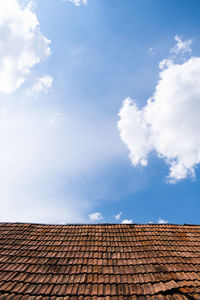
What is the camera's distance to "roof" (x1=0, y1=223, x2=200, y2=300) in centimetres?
407

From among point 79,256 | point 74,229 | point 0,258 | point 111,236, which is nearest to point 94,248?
point 79,256

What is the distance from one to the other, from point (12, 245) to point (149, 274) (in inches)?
172

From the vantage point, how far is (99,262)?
16.7ft

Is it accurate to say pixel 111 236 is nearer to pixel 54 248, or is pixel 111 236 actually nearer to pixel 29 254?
pixel 54 248

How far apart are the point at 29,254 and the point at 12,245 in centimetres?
91

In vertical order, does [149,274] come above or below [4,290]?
above

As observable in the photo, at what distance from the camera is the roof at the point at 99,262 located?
4.07 meters

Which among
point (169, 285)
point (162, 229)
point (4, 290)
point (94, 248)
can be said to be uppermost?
point (162, 229)

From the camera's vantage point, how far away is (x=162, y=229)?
23.8 ft

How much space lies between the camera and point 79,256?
17.6 ft

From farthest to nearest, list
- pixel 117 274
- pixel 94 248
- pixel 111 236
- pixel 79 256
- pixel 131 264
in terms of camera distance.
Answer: pixel 111 236, pixel 94 248, pixel 79 256, pixel 131 264, pixel 117 274

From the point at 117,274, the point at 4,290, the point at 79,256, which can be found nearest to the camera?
the point at 4,290

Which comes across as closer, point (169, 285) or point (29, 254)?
point (169, 285)

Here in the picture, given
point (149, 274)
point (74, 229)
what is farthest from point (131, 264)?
point (74, 229)
